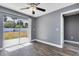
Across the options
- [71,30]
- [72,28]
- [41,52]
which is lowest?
[41,52]

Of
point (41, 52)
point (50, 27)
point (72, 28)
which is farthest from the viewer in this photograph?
point (72, 28)

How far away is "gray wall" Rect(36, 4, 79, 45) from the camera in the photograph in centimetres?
335

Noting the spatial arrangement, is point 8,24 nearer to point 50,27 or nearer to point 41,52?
point 41,52

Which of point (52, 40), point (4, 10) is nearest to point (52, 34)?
point (52, 40)

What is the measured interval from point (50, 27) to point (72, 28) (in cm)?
154

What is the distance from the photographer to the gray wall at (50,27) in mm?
3346

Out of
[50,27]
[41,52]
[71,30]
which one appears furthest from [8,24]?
[71,30]

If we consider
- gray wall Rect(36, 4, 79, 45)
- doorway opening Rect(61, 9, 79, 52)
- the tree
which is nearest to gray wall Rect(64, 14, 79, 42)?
doorway opening Rect(61, 9, 79, 52)

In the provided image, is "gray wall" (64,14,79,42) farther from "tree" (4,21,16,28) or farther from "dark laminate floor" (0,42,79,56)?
"tree" (4,21,16,28)

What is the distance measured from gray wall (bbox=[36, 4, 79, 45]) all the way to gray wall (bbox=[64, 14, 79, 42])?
1.48 metres

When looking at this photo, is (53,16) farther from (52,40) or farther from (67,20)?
(67,20)

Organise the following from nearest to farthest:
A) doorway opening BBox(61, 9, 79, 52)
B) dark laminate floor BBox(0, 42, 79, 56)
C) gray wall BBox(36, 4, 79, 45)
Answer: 1. dark laminate floor BBox(0, 42, 79, 56)
2. gray wall BBox(36, 4, 79, 45)
3. doorway opening BBox(61, 9, 79, 52)

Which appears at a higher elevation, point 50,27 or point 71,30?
point 50,27

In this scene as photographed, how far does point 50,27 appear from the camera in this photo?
3.82m
